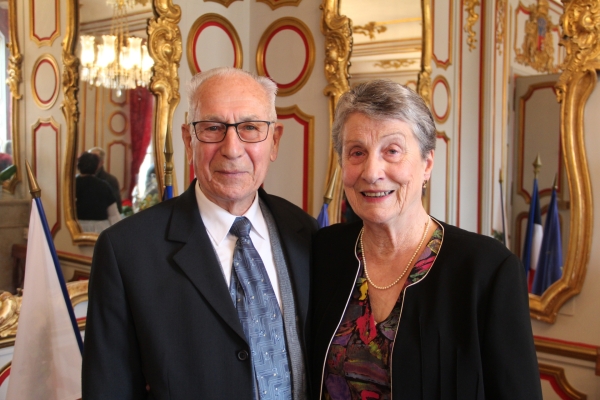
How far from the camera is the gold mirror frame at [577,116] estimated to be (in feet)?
7.57

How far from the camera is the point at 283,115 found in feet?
10.8

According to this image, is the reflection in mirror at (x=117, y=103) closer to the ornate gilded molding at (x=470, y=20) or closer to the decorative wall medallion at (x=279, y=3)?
the decorative wall medallion at (x=279, y=3)

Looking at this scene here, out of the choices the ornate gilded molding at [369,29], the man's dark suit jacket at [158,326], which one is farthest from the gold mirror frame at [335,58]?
the man's dark suit jacket at [158,326]

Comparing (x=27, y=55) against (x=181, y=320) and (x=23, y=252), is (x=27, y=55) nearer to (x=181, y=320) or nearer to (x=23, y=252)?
(x=23, y=252)

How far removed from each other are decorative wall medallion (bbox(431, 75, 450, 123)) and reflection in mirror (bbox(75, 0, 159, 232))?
1.89 meters

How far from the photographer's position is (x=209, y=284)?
126 centimetres

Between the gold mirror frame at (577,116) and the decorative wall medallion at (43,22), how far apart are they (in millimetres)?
2035

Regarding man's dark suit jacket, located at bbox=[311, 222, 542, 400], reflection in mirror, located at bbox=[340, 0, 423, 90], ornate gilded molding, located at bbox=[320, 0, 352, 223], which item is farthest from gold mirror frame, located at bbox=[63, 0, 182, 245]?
man's dark suit jacket, located at bbox=[311, 222, 542, 400]

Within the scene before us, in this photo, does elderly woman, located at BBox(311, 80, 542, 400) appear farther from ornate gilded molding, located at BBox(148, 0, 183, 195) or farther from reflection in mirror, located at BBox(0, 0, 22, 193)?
ornate gilded molding, located at BBox(148, 0, 183, 195)

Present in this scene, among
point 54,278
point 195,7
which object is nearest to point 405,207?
point 54,278

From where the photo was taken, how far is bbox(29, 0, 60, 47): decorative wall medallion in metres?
2.08

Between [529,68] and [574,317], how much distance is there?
143cm

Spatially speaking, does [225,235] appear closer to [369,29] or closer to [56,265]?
[56,265]

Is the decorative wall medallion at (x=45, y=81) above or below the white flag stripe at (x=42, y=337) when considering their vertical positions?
above
